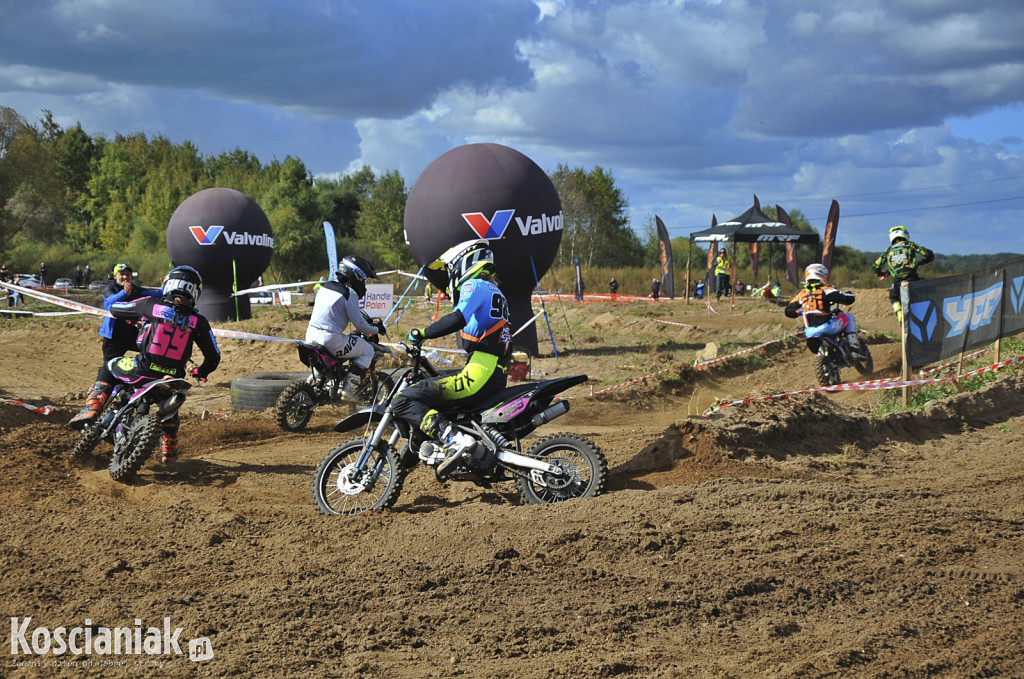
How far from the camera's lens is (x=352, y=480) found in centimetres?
636

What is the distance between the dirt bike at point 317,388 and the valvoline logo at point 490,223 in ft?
Answer: 21.2

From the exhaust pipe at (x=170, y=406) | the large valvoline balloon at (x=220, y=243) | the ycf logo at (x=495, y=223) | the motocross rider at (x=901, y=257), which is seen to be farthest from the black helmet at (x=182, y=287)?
the large valvoline balloon at (x=220, y=243)

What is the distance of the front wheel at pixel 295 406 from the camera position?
32.8 ft

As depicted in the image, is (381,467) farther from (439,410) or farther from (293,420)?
(293,420)

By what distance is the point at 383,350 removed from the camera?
1014cm

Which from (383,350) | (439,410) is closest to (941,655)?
(439,410)

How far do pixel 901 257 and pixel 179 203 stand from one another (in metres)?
67.1

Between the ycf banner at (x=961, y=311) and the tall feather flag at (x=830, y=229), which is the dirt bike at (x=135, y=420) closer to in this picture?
the ycf banner at (x=961, y=311)

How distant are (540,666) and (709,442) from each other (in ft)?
13.5

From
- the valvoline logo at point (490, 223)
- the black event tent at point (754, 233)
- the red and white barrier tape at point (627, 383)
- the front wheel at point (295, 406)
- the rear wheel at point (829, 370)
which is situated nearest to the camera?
the front wheel at point (295, 406)

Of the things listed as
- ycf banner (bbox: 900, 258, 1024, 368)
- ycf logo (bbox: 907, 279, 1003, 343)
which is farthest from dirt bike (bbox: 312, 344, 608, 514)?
ycf logo (bbox: 907, 279, 1003, 343)

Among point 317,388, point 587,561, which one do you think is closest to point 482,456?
point 587,561

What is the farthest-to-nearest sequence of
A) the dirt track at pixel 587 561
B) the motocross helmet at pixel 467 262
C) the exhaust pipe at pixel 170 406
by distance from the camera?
1. the exhaust pipe at pixel 170 406
2. the motocross helmet at pixel 467 262
3. the dirt track at pixel 587 561

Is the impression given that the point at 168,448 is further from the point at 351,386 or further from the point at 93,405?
the point at 351,386
